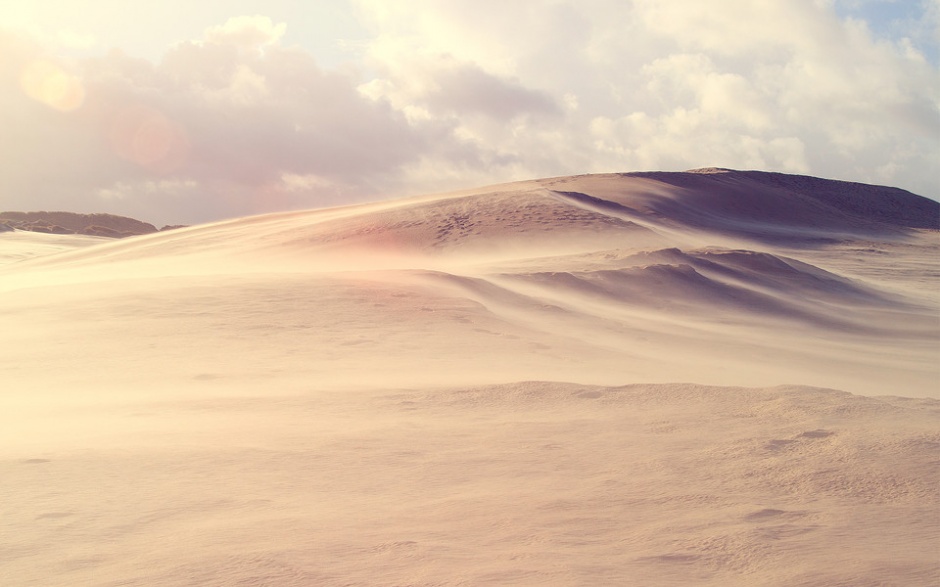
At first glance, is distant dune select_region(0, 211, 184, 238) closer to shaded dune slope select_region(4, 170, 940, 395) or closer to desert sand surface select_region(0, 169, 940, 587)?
shaded dune slope select_region(4, 170, 940, 395)

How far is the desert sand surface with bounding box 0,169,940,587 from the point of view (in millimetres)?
3256

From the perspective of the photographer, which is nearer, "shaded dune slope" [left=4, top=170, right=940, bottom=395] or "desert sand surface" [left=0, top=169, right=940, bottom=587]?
"desert sand surface" [left=0, top=169, right=940, bottom=587]

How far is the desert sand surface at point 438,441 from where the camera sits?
3.26 metres

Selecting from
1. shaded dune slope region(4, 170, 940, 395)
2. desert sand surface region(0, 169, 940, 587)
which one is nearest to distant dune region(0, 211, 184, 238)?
shaded dune slope region(4, 170, 940, 395)

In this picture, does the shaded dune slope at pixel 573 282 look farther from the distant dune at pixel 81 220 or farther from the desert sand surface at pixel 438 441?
the distant dune at pixel 81 220

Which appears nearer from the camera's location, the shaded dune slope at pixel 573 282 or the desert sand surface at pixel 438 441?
the desert sand surface at pixel 438 441

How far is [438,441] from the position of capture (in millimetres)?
4922

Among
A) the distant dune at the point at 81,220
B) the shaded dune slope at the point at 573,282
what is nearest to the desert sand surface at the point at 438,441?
the shaded dune slope at the point at 573,282

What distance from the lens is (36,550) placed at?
323cm

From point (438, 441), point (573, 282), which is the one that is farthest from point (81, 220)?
point (438, 441)

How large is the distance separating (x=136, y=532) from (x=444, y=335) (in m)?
6.10

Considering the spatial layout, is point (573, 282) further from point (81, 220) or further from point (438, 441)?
point (81, 220)

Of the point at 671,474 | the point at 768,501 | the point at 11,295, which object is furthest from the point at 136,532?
the point at 11,295

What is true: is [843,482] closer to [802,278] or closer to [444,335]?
[444,335]
